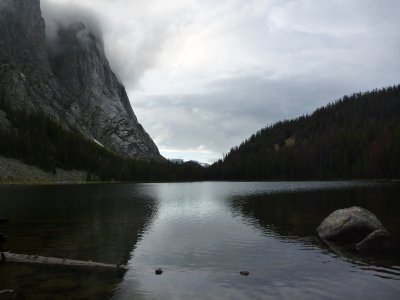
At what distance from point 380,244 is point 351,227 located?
18.9 feet

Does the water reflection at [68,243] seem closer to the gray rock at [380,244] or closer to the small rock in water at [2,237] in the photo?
the small rock in water at [2,237]

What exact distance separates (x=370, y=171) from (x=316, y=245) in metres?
162

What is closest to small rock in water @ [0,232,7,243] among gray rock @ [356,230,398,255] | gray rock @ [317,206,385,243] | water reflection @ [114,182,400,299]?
water reflection @ [114,182,400,299]

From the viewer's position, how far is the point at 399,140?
582ft

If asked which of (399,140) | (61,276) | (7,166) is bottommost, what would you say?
(61,276)

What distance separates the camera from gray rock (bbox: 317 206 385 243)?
124 feet

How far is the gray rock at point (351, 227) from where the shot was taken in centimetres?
3794

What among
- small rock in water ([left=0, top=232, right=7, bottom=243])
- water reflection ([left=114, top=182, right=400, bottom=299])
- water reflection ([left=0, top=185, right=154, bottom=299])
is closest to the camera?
water reflection ([left=0, top=185, right=154, bottom=299])

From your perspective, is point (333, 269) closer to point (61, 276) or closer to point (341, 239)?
point (341, 239)

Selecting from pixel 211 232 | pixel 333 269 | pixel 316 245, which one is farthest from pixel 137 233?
pixel 333 269

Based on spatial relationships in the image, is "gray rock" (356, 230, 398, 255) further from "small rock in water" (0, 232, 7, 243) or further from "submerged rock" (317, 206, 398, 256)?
"small rock in water" (0, 232, 7, 243)

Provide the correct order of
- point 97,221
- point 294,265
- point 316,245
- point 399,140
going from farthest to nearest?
point 399,140
point 97,221
point 316,245
point 294,265

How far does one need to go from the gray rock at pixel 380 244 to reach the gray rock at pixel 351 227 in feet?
14.6

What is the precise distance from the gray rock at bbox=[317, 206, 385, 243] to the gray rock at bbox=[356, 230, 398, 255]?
4.45m
